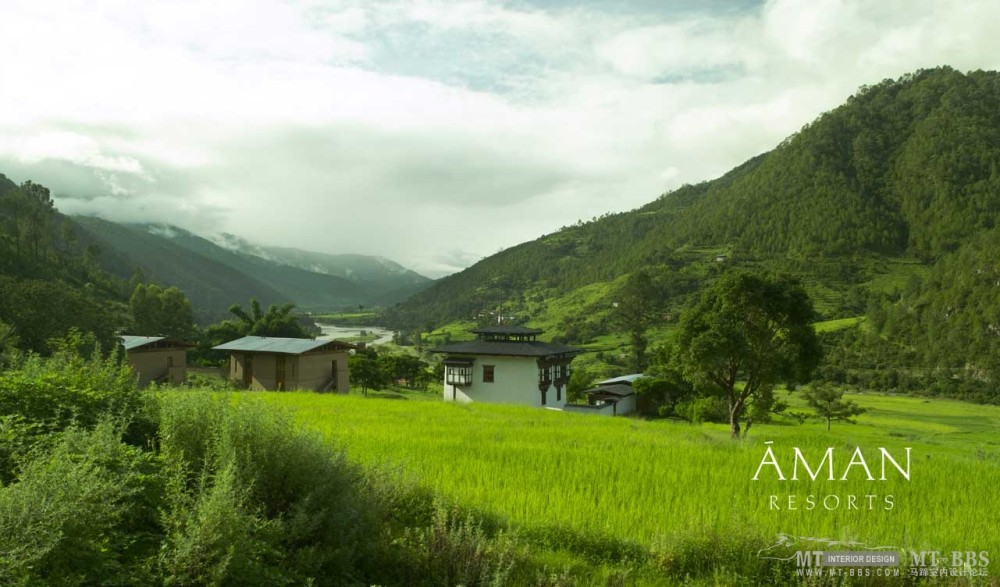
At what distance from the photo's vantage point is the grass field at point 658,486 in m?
7.44

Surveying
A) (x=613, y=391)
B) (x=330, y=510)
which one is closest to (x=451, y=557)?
A: (x=330, y=510)

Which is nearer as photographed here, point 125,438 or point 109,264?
point 125,438

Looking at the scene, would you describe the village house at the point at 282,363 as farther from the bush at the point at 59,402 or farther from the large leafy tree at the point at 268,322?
the bush at the point at 59,402

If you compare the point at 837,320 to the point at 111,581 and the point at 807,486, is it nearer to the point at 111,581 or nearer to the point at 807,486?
the point at 807,486

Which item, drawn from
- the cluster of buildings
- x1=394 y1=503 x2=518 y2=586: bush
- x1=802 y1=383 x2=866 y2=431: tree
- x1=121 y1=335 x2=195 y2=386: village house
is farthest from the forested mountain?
x1=802 y1=383 x2=866 y2=431: tree

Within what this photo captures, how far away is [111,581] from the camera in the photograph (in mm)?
4570

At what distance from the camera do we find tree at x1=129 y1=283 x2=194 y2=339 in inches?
2933

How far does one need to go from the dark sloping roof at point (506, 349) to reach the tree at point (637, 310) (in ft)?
119

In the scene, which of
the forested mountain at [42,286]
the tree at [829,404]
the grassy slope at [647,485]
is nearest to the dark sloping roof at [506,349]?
the tree at [829,404]

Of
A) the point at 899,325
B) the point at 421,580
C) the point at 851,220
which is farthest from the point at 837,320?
the point at 421,580

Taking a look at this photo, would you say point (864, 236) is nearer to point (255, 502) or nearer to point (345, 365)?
point (345, 365)

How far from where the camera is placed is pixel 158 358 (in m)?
45.5

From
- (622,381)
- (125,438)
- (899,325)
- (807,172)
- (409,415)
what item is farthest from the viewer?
→ (807,172)

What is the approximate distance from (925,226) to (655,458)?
161855mm
